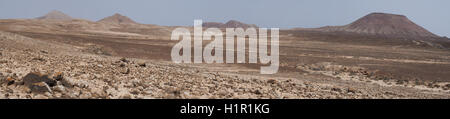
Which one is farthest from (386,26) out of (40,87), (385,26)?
(40,87)

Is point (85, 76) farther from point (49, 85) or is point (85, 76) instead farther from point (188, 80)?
point (188, 80)

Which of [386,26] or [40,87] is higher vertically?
[386,26]

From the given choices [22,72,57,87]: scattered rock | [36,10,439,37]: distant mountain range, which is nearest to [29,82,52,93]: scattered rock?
[22,72,57,87]: scattered rock

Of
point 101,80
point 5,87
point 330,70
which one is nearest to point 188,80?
point 101,80

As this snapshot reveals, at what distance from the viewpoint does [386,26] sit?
13250 centimetres

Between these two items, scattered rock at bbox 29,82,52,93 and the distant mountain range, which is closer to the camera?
scattered rock at bbox 29,82,52,93

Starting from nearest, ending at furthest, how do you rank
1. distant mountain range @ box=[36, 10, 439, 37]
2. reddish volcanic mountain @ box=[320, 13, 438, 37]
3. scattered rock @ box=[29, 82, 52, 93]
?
1. scattered rock @ box=[29, 82, 52, 93]
2. distant mountain range @ box=[36, 10, 439, 37]
3. reddish volcanic mountain @ box=[320, 13, 438, 37]

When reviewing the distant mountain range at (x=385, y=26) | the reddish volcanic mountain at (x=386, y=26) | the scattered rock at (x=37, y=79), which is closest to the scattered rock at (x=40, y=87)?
the scattered rock at (x=37, y=79)

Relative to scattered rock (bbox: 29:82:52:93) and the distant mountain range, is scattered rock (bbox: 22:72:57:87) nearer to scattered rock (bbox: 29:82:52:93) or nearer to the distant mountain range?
scattered rock (bbox: 29:82:52:93)

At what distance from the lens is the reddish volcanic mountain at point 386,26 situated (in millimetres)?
126688

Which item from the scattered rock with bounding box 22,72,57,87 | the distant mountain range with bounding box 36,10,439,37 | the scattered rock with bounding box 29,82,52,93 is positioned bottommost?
the scattered rock with bounding box 29,82,52,93

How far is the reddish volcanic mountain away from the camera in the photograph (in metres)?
127

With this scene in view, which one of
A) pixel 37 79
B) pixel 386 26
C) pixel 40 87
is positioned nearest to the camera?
pixel 40 87

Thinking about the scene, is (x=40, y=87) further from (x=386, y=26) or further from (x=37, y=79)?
(x=386, y=26)
